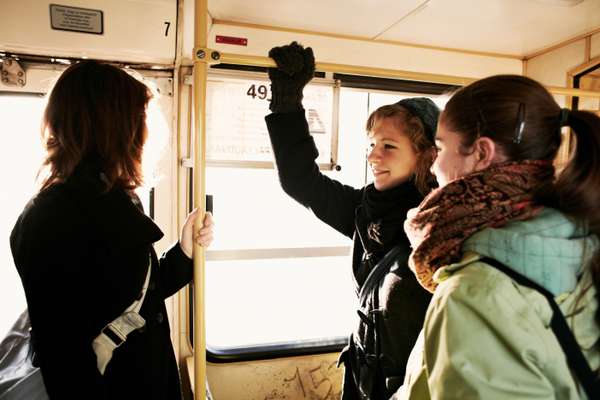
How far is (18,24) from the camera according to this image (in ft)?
5.36

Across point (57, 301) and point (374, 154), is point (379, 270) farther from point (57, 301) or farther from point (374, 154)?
point (57, 301)

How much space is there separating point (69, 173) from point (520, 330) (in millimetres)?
1100

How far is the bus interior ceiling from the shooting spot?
175cm

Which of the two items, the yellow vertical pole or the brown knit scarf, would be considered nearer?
the brown knit scarf

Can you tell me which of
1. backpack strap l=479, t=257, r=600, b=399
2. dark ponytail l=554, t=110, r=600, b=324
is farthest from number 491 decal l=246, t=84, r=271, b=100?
backpack strap l=479, t=257, r=600, b=399

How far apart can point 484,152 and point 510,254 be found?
250mm

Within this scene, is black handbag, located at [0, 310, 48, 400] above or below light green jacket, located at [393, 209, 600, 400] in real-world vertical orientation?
below

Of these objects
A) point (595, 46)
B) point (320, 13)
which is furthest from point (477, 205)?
point (595, 46)

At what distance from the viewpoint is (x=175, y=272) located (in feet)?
4.41

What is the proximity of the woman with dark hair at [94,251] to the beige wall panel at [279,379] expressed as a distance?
125 centimetres

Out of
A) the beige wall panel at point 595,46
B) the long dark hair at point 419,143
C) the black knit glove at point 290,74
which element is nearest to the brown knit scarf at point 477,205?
the long dark hair at point 419,143

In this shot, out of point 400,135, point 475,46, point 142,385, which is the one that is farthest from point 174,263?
point 475,46

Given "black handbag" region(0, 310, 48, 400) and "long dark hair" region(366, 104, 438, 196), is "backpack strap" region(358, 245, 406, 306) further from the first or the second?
"black handbag" region(0, 310, 48, 400)

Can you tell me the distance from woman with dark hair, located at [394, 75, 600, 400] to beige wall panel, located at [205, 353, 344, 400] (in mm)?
1728
